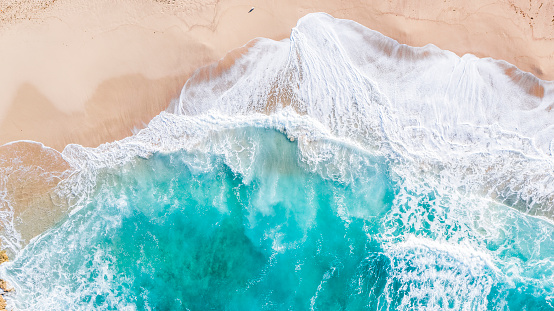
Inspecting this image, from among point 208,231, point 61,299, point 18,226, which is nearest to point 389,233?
point 208,231

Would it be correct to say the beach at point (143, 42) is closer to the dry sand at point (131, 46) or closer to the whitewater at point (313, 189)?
the dry sand at point (131, 46)

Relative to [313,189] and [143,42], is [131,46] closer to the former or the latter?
[143,42]

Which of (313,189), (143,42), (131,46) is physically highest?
(143,42)

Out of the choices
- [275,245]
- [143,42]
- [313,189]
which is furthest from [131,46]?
[275,245]

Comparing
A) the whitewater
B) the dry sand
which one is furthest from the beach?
the whitewater

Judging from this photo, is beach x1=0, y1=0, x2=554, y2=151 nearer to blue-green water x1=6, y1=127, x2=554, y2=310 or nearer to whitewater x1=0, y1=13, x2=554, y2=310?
whitewater x1=0, y1=13, x2=554, y2=310

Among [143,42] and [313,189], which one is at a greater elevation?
[143,42]
